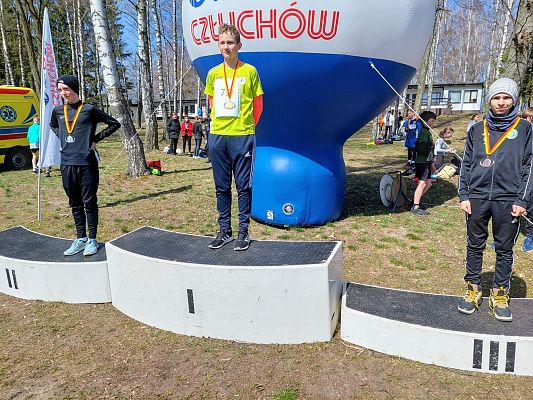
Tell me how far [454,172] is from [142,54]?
12.2m

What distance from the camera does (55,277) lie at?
4.66 meters

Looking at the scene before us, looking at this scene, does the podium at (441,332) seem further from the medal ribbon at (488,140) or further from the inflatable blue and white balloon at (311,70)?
the inflatable blue and white balloon at (311,70)

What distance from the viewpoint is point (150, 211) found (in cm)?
831

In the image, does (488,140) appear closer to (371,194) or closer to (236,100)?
(236,100)

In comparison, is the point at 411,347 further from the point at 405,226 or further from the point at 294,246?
the point at 405,226

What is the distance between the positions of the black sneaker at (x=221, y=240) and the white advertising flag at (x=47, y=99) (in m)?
5.40

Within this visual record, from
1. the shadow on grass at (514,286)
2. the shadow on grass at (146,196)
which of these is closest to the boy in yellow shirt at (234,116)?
the shadow on grass at (514,286)

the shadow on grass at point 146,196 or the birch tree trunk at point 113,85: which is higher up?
the birch tree trunk at point 113,85

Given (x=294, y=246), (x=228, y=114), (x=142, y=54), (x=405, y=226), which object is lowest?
(x=405, y=226)

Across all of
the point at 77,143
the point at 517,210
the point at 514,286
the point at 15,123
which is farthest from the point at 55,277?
the point at 15,123

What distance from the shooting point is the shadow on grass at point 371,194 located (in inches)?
327

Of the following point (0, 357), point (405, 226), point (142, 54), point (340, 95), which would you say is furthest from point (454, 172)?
point (142, 54)

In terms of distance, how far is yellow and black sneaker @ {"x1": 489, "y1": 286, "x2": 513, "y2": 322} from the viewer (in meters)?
3.60

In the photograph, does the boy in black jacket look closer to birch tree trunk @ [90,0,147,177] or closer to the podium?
the podium
